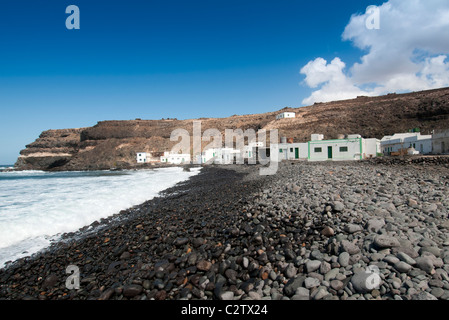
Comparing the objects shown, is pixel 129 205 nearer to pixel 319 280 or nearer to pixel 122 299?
pixel 122 299

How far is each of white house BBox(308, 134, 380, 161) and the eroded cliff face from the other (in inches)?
711

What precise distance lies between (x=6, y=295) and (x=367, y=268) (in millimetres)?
6022

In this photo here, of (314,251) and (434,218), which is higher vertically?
(434,218)

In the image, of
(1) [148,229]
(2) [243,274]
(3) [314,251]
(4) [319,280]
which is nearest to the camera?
(4) [319,280]

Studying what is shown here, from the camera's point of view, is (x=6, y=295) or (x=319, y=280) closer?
(x=319, y=280)

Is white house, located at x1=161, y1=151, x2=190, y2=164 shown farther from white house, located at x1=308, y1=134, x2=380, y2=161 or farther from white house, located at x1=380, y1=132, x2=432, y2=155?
white house, located at x1=380, y1=132, x2=432, y2=155

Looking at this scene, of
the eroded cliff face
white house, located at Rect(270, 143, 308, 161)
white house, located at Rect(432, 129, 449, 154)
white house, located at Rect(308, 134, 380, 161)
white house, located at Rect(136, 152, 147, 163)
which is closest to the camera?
white house, located at Rect(432, 129, 449, 154)

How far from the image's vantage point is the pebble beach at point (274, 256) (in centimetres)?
337

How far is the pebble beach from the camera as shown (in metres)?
3.37

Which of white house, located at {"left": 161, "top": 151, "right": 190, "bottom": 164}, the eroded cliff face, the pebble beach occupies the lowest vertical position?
the pebble beach

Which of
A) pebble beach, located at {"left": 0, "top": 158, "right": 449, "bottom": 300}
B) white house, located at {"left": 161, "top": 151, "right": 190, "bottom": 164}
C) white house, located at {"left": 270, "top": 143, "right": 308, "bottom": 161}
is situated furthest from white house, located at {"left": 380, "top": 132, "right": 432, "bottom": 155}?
white house, located at {"left": 161, "top": 151, "right": 190, "bottom": 164}

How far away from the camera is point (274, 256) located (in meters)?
4.20

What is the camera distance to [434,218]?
16.3 ft

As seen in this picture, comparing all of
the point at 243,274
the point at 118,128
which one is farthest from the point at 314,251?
the point at 118,128
